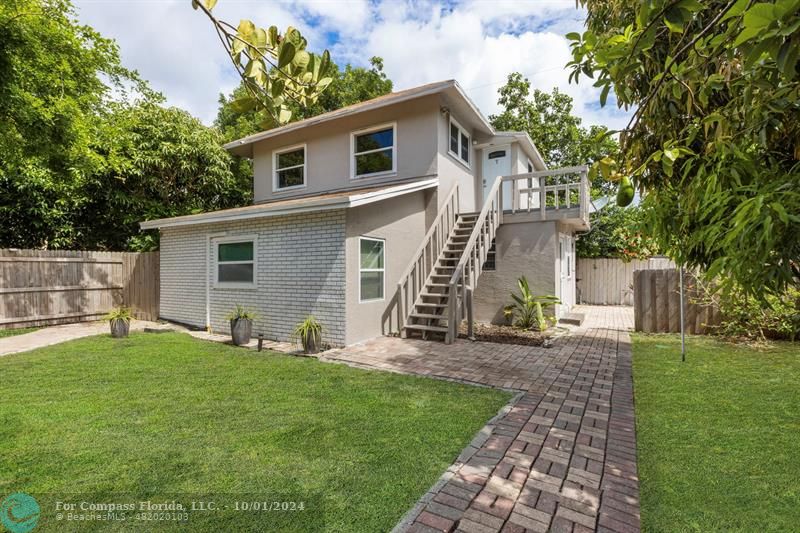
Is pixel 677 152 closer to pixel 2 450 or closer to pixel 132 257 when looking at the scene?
pixel 2 450

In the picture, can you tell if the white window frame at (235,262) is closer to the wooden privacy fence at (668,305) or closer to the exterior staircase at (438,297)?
the exterior staircase at (438,297)

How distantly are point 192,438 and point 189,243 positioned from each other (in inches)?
304

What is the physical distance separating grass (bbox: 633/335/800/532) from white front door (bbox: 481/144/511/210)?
7.17 metres

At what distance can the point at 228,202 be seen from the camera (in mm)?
16844

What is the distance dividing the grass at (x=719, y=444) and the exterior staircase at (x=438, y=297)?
3700mm

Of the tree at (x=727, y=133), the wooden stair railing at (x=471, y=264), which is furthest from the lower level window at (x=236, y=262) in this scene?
the tree at (x=727, y=133)

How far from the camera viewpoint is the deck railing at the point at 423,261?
28.2 ft

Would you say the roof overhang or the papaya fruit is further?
the roof overhang

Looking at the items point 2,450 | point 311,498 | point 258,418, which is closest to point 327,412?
point 258,418

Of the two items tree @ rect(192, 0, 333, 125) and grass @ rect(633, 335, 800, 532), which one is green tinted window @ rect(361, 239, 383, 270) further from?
tree @ rect(192, 0, 333, 125)

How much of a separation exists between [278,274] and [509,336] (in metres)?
5.09

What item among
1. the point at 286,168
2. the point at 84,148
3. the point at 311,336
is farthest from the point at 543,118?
the point at 84,148

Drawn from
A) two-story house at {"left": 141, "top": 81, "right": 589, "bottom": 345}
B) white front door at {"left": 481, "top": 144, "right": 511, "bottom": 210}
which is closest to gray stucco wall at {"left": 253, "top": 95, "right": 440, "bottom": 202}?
two-story house at {"left": 141, "top": 81, "right": 589, "bottom": 345}

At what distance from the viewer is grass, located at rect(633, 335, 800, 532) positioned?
2.40 meters
